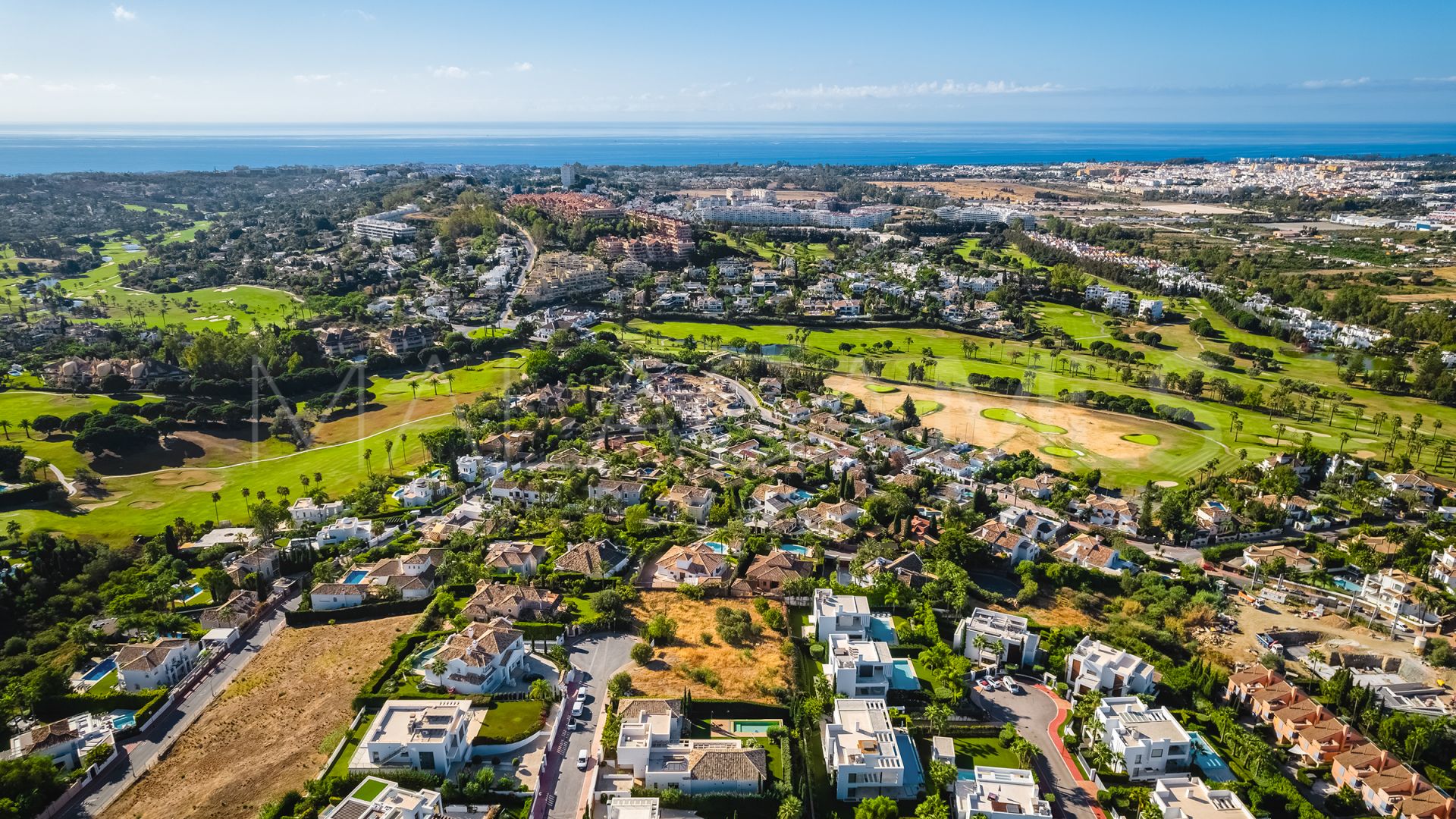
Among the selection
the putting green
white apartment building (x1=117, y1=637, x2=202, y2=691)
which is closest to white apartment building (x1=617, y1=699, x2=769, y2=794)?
white apartment building (x1=117, y1=637, x2=202, y2=691)

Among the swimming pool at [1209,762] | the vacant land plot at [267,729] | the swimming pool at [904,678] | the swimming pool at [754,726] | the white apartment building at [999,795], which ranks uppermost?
the white apartment building at [999,795]

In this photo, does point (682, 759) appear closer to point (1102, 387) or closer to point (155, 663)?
point (155, 663)

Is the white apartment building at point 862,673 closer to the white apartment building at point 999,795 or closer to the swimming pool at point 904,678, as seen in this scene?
the swimming pool at point 904,678

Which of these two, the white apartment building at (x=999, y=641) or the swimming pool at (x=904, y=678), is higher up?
the white apartment building at (x=999, y=641)

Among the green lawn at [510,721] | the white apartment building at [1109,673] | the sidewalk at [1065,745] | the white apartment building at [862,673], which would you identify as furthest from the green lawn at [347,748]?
the white apartment building at [1109,673]

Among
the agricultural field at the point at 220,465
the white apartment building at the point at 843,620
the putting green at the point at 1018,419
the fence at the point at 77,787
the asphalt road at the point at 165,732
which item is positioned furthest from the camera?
the putting green at the point at 1018,419

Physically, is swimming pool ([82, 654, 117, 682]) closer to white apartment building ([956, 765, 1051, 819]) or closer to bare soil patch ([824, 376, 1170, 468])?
white apartment building ([956, 765, 1051, 819])

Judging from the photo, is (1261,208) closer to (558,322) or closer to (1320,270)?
(1320,270)
